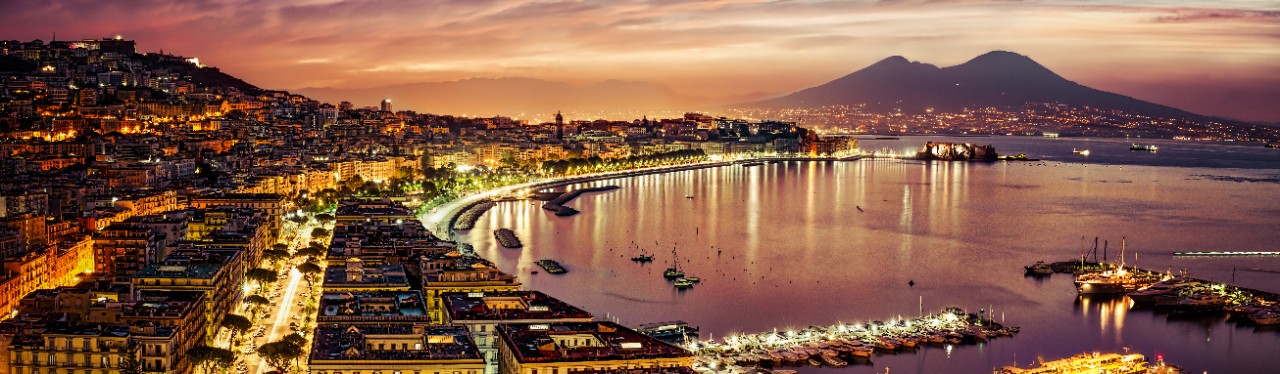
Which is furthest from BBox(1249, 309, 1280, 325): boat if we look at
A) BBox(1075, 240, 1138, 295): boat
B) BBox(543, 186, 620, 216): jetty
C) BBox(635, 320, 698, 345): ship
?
BBox(543, 186, 620, 216): jetty

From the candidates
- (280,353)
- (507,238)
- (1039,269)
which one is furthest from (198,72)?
(280,353)

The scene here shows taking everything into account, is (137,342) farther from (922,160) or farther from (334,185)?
(922,160)

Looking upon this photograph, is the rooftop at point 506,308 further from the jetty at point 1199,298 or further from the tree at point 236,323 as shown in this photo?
the jetty at point 1199,298

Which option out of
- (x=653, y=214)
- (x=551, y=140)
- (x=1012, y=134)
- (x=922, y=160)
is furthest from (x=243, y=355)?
(x=1012, y=134)

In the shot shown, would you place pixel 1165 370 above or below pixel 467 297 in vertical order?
below

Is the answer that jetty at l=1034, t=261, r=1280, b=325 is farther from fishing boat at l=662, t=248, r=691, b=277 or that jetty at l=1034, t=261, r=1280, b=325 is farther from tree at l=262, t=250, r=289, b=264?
tree at l=262, t=250, r=289, b=264

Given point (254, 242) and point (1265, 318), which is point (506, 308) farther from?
point (1265, 318)
